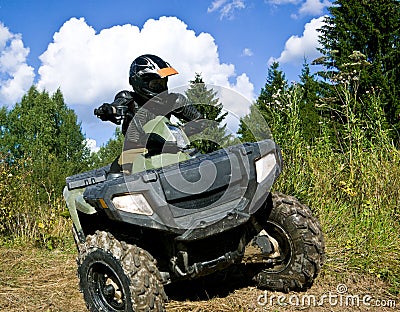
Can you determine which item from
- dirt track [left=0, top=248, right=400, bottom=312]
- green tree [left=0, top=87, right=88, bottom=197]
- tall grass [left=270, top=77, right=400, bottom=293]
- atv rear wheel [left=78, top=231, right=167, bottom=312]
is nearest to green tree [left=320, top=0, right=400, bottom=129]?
tall grass [left=270, top=77, right=400, bottom=293]

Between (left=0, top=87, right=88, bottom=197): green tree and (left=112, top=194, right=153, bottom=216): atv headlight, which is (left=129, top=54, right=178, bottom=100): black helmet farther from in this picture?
(left=0, top=87, right=88, bottom=197): green tree

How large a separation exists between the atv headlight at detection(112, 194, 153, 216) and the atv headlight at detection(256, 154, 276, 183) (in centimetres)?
81

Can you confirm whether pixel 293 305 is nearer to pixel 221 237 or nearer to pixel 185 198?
pixel 221 237

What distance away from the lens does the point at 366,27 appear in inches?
826

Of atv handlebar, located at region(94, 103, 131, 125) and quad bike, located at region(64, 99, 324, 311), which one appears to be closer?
quad bike, located at region(64, 99, 324, 311)

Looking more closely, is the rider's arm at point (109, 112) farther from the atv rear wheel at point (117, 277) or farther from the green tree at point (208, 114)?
the atv rear wheel at point (117, 277)

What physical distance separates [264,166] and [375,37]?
19.7 meters

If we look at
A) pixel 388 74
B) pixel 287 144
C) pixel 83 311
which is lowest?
pixel 83 311

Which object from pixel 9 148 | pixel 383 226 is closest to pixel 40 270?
pixel 383 226

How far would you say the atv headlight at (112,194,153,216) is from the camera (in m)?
2.78

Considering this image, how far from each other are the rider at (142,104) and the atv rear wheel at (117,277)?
669 mm

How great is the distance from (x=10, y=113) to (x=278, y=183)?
3836 cm

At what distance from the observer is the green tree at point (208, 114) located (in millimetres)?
3391

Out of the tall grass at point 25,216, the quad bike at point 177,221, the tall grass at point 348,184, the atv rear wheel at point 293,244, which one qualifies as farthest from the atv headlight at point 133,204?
the tall grass at point 25,216
